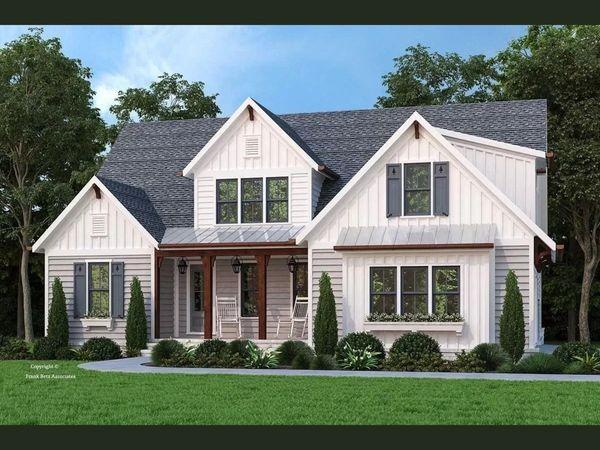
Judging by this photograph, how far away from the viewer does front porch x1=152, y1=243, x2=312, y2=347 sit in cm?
2834

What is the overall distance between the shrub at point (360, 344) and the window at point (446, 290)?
6.45 ft

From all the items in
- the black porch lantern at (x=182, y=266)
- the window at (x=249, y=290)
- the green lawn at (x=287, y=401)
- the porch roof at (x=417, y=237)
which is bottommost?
the green lawn at (x=287, y=401)

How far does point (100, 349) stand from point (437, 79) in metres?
21.3

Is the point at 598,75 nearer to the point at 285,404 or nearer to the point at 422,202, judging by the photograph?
the point at 422,202

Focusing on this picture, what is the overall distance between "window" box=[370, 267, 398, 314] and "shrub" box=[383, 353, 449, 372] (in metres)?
2.47

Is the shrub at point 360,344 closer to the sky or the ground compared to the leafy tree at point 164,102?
closer to the ground

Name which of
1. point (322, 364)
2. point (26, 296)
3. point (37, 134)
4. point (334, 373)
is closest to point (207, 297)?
point (322, 364)

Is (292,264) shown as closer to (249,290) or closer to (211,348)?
(249,290)

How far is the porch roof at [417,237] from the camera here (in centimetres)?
2425

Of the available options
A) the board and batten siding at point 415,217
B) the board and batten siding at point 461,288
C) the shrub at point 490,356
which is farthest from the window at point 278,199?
the shrub at point 490,356

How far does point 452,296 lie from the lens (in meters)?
24.5

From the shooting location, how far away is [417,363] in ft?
72.6

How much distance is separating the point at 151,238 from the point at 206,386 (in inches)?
429

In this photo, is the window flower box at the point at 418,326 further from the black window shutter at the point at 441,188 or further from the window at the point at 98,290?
the window at the point at 98,290
